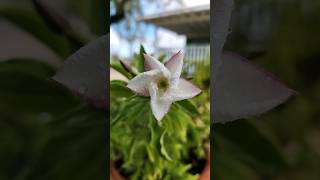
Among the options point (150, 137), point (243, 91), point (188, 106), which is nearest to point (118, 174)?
point (150, 137)

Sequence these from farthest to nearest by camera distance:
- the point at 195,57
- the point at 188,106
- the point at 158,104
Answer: the point at 195,57 → the point at 188,106 → the point at 158,104

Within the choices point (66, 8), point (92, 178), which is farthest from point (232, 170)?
point (66, 8)

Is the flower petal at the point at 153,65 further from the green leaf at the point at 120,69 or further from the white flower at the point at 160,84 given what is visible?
the green leaf at the point at 120,69

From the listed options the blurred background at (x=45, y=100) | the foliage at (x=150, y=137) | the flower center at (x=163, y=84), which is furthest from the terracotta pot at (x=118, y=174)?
the flower center at (x=163, y=84)

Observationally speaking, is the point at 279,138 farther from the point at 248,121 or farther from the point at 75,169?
the point at 75,169

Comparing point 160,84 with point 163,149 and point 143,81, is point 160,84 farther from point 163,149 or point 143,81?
point 163,149
